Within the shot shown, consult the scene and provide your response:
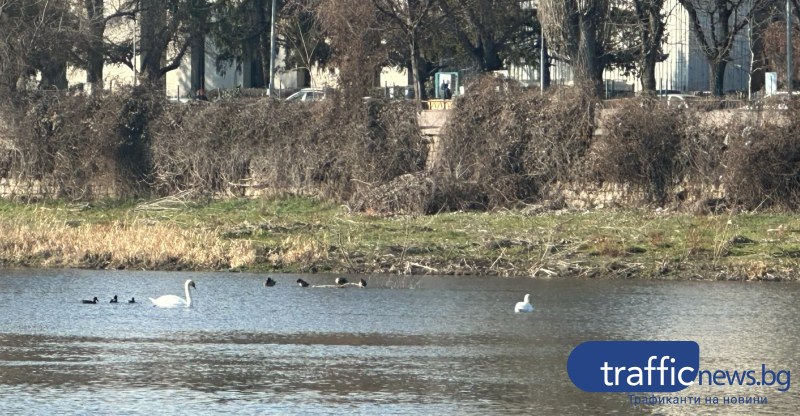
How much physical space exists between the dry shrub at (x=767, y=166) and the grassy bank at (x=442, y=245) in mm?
902

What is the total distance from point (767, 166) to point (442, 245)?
8.42 metres

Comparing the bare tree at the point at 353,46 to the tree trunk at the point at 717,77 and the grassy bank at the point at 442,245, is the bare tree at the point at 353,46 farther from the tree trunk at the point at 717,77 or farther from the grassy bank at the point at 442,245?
the tree trunk at the point at 717,77

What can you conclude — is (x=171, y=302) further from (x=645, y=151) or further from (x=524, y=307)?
(x=645, y=151)

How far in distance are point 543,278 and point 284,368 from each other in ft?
31.5

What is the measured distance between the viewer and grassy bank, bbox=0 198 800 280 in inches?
986

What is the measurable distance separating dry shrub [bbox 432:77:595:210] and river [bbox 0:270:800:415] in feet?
30.1

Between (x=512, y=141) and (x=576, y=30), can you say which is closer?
(x=512, y=141)

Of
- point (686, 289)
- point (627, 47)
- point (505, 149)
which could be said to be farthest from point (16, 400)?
point (627, 47)

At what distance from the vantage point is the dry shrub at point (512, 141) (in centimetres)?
3338

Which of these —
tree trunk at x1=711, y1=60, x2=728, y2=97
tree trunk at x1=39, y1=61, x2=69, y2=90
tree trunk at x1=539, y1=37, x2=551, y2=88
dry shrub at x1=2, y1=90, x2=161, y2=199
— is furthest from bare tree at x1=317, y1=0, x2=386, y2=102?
tree trunk at x1=711, y1=60, x2=728, y2=97

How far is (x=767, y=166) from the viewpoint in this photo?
31344mm

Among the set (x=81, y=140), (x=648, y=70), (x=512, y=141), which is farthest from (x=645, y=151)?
(x=81, y=140)

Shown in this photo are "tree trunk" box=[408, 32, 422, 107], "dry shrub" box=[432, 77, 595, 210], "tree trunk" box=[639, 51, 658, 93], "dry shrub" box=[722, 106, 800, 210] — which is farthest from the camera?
"tree trunk" box=[408, 32, 422, 107]

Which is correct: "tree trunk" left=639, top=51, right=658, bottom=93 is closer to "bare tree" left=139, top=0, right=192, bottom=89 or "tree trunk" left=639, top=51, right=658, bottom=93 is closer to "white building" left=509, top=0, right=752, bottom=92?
"white building" left=509, top=0, right=752, bottom=92
